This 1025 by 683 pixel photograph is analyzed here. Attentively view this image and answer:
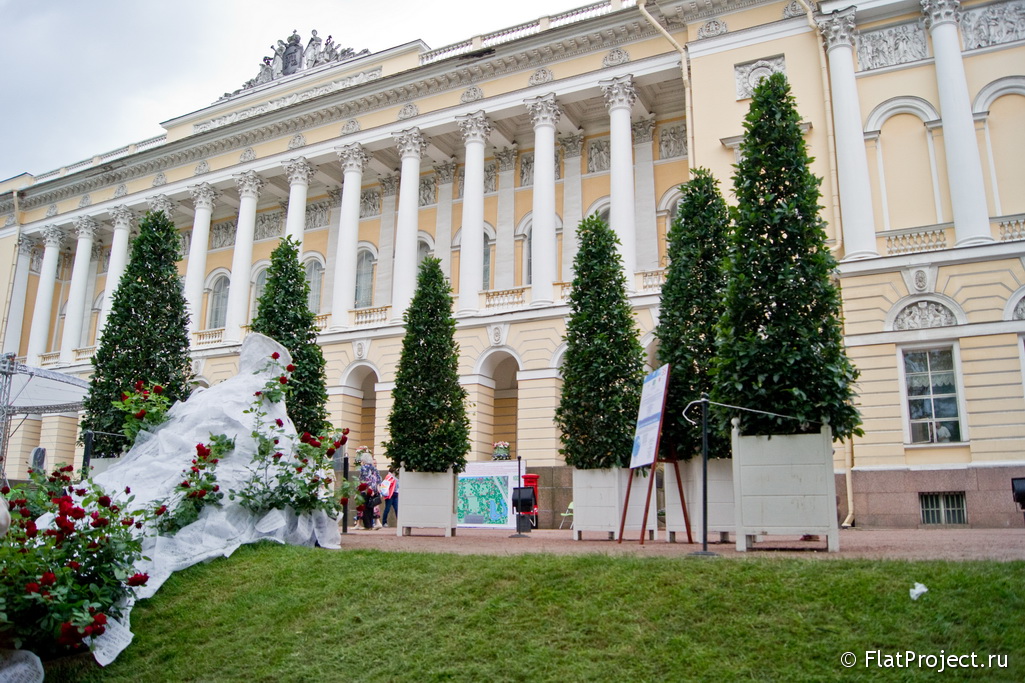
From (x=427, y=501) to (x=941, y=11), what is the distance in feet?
57.9

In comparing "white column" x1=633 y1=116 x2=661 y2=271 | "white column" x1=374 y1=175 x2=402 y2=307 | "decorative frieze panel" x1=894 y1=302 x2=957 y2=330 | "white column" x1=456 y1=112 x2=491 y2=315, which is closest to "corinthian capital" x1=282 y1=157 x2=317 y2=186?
"white column" x1=374 y1=175 x2=402 y2=307

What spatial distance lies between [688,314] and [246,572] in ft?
24.9

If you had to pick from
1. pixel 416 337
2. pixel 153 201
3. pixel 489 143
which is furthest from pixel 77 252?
pixel 416 337

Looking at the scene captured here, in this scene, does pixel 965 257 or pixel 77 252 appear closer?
pixel 965 257

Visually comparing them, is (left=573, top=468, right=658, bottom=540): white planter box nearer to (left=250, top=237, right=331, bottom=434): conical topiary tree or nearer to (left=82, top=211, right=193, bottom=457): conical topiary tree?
(left=250, top=237, right=331, bottom=434): conical topiary tree

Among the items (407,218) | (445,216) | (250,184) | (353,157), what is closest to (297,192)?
(250,184)

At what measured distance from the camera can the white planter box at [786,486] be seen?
941 cm

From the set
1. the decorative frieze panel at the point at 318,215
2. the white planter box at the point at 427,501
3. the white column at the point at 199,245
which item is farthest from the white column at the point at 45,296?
the white planter box at the point at 427,501

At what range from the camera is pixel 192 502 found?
393 inches

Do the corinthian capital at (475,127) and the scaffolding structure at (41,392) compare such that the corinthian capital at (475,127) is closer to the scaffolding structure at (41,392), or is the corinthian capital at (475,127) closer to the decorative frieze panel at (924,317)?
the scaffolding structure at (41,392)

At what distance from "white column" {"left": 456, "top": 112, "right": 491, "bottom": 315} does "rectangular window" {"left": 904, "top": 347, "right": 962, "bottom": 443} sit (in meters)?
12.9

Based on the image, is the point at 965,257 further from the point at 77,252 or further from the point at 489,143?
the point at 77,252

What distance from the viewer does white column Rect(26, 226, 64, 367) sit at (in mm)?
38406

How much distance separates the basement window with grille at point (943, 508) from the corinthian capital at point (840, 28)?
11.8 metres
